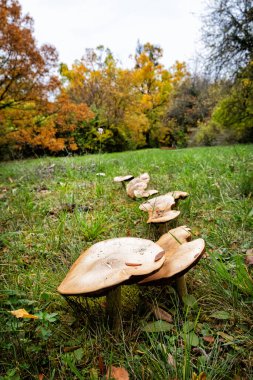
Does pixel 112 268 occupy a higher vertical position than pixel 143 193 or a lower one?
higher

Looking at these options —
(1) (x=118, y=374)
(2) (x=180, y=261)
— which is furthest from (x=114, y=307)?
(2) (x=180, y=261)

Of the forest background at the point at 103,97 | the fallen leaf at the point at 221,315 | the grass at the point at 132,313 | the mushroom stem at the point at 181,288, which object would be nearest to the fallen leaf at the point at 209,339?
the grass at the point at 132,313

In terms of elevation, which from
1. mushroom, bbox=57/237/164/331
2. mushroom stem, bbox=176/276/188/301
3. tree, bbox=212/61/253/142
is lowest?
mushroom stem, bbox=176/276/188/301

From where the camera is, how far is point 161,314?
121 centimetres

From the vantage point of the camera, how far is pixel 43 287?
1490mm

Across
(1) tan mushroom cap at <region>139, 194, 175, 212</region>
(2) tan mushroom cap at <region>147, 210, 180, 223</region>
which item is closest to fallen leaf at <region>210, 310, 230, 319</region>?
(2) tan mushroom cap at <region>147, 210, 180, 223</region>

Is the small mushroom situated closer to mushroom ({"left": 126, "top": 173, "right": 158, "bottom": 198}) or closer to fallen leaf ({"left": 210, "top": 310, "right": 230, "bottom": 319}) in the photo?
mushroom ({"left": 126, "top": 173, "right": 158, "bottom": 198})

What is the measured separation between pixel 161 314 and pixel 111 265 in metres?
0.38

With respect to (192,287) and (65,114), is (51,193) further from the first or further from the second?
(65,114)

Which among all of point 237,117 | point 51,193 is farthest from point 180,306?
point 237,117

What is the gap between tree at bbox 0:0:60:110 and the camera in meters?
7.02

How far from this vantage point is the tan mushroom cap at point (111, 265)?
3.20 ft

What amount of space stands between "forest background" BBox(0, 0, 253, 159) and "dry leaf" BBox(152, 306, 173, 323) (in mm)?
2772

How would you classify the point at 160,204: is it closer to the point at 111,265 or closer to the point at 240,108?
the point at 111,265
